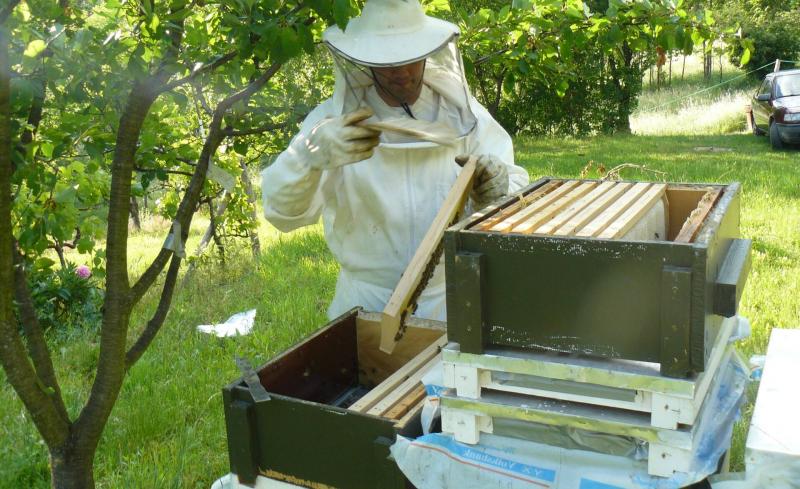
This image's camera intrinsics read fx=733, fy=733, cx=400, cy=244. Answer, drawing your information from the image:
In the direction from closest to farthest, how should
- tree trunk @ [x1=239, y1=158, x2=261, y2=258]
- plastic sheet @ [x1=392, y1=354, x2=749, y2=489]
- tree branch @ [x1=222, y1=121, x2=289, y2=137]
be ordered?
plastic sheet @ [x1=392, y1=354, x2=749, y2=489] → tree branch @ [x1=222, y1=121, x2=289, y2=137] → tree trunk @ [x1=239, y1=158, x2=261, y2=258]

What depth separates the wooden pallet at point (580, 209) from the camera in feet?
4.69

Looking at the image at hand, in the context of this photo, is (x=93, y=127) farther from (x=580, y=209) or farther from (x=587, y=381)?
(x=587, y=381)

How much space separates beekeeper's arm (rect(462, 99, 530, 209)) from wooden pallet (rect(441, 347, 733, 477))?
75 cm

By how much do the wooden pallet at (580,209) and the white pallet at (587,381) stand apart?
239 mm

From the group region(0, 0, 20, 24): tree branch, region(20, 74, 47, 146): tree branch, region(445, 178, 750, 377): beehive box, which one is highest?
region(0, 0, 20, 24): tree branch

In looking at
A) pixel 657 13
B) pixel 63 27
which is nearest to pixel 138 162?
pixel 63 27

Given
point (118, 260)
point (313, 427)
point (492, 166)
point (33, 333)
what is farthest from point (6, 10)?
point (492, 166)

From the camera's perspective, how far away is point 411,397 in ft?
5.62

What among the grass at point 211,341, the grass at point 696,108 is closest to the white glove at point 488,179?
the grass at point 211,341

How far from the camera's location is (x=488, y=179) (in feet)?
6.74

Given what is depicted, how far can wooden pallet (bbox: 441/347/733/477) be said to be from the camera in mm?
1304

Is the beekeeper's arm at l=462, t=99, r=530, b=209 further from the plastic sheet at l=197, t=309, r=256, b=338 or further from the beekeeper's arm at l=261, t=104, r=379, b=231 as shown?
the plastic sheet at l=197, t=309, r=256, b=338

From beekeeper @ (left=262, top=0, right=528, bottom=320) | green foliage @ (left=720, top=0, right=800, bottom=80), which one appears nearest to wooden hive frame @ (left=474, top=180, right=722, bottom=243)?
beekeeper @ (left=262, top=0, right=528, bottom=320)

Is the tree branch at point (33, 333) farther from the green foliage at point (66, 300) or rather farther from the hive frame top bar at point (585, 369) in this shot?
the green foliage at point (66, 300)
